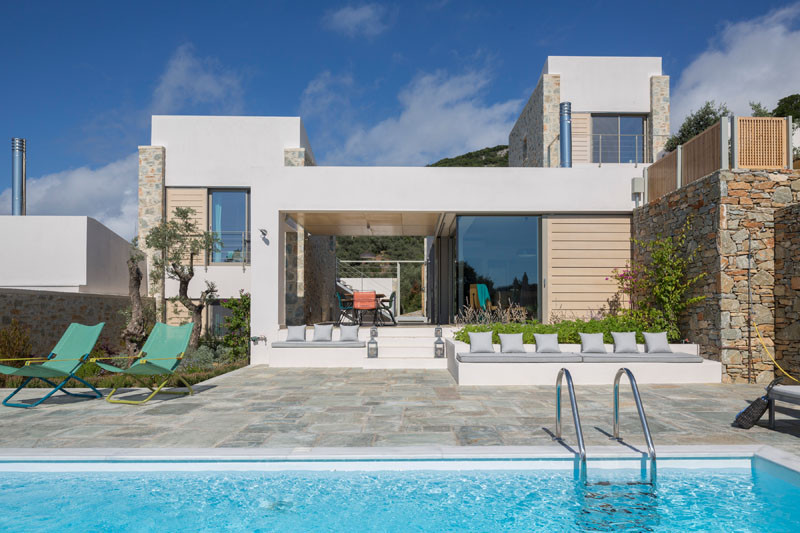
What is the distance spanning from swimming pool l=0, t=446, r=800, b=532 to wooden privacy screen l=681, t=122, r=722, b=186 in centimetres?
540

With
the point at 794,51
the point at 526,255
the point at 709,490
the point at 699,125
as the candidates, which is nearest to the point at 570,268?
the point at 526,255

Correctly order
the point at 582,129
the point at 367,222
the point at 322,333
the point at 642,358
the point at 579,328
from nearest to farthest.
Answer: the point at 642,358
the point at 579,328
the point at 322,333
the point at 367,222
the point at 582,129

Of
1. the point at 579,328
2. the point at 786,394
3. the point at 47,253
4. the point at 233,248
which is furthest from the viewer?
the point at 233,248

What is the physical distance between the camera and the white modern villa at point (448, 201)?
34.0ft

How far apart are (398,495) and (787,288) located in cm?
674

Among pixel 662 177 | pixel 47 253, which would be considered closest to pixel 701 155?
pixel 662 177

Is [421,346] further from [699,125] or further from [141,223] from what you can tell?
[699,125]

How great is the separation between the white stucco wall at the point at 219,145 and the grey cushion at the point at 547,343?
9456 millimetres

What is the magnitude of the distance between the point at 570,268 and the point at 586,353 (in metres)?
2.92

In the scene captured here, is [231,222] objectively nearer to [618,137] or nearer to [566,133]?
[566,133]

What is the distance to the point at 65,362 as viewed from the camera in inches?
245

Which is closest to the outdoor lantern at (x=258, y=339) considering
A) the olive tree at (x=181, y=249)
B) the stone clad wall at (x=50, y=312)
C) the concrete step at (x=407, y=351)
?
the olive tree at (x=181, y=249)

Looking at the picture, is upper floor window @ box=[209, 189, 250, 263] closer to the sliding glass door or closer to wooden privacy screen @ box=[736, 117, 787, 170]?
the sliding glass door

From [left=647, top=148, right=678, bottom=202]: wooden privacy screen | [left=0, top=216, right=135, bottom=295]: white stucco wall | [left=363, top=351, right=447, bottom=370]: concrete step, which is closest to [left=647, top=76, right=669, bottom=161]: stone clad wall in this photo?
[left=647, top=148, right=678, bottom=202]: wooden privacy screen
